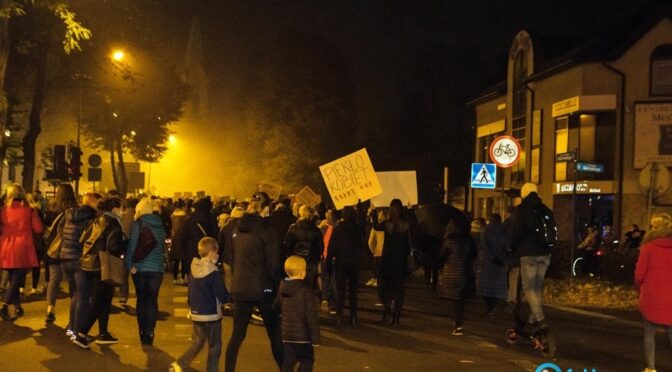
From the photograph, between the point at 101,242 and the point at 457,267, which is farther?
the point at 457,267

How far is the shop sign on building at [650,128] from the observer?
3484 centimetres

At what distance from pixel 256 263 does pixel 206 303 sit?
0.62m

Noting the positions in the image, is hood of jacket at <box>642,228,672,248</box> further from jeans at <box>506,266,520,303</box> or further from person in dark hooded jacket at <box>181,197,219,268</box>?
jeans at <box>506,266,520,303</box>

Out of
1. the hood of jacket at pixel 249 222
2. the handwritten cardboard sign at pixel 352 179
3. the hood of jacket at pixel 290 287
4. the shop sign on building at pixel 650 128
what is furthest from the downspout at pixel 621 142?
the hood of jacket at pixel 290 287

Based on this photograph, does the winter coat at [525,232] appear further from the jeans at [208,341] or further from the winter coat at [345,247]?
the jeans at [208,341]

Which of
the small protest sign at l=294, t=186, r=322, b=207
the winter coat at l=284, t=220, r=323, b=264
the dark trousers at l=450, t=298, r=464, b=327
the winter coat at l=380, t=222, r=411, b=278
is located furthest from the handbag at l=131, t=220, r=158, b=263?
the small protest sign at l=294, t=186, r=322, b=207

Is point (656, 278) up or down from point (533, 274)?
up

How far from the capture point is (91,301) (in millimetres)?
10664

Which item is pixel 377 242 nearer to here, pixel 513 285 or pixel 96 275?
pixel 513 285

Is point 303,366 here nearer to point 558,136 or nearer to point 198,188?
point 558,136

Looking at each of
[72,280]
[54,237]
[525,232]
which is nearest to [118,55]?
[54,237]

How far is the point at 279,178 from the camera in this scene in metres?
57.1

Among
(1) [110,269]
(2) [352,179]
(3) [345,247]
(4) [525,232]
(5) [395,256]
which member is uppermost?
(2) [352,179]

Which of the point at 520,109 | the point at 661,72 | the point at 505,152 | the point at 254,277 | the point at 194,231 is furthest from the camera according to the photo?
the point at 520,109
